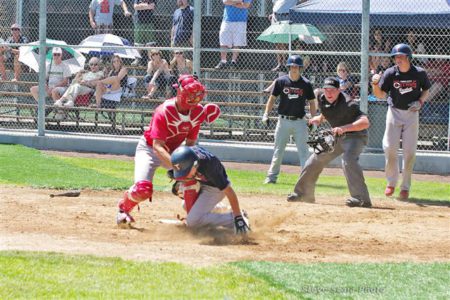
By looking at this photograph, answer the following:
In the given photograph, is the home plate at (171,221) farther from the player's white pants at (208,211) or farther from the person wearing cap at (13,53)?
the person wearing cap at (13,53)

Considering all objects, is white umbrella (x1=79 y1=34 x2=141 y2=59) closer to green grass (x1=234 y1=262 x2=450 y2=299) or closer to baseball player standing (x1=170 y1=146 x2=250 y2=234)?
baseball player standing (x1=170 y1=146 x2=250 y2=234)

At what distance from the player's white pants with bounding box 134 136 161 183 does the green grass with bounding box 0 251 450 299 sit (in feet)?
6.79

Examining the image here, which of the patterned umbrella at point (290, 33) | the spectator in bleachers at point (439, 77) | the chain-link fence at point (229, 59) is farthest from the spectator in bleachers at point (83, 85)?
the spectator in bleachers at point (439, 77)

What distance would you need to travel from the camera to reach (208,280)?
786 centimetres

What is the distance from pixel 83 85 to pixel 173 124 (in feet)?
31.3

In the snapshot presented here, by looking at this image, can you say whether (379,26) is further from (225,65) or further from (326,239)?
(326,239)

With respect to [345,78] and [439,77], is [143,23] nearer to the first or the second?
[345,78]

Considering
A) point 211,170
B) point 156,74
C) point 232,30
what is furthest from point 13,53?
point 211,170

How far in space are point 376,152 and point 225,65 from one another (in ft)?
12.0

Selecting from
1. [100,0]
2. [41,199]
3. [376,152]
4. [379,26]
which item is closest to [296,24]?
[379,26]

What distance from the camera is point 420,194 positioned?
48.7 feet

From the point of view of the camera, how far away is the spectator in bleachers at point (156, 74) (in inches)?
747

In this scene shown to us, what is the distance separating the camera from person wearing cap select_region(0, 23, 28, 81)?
2028cm

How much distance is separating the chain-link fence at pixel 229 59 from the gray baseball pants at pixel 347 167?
3.49m
